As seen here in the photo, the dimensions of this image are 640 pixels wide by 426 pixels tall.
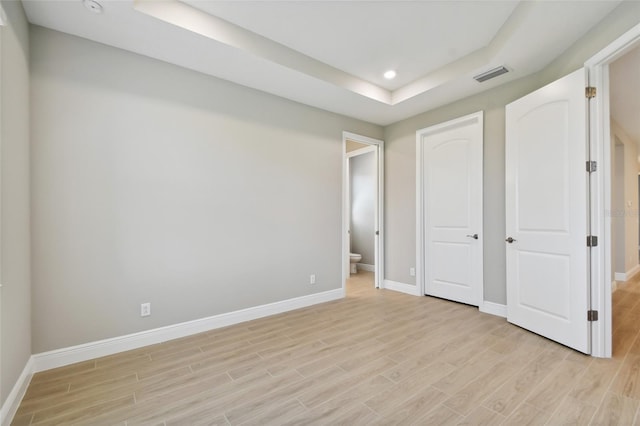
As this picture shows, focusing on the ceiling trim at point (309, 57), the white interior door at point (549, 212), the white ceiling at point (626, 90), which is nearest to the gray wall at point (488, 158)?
the white interior door at point (549, 212)

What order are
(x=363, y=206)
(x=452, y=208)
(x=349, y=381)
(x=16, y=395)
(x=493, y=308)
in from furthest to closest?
(x=363, y=206) < (x=452, y=208) < (x=493, y=308) < (x=349, y=381) < (x=16, y=395)

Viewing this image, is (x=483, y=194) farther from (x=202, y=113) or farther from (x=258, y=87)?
(x=202, y=113)

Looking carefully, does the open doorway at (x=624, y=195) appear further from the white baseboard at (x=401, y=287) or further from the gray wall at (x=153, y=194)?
the gray wall at (x=153, y=194)

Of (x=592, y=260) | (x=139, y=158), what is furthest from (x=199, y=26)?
(x=592, y=260)

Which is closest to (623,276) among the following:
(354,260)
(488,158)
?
(488,158)

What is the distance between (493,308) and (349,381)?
2.30m

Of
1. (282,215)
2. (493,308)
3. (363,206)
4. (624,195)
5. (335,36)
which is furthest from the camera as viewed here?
(363,206)

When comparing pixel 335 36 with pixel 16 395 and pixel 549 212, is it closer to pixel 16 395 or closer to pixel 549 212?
pixel 549 212

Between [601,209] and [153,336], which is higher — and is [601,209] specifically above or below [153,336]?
above

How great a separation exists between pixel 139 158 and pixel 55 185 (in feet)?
2.04

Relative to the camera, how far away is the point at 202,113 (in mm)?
2961

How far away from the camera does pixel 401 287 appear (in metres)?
4.46

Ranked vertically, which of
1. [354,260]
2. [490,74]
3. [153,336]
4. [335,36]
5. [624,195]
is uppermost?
[335,36]

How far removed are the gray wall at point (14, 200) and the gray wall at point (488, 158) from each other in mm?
4113
